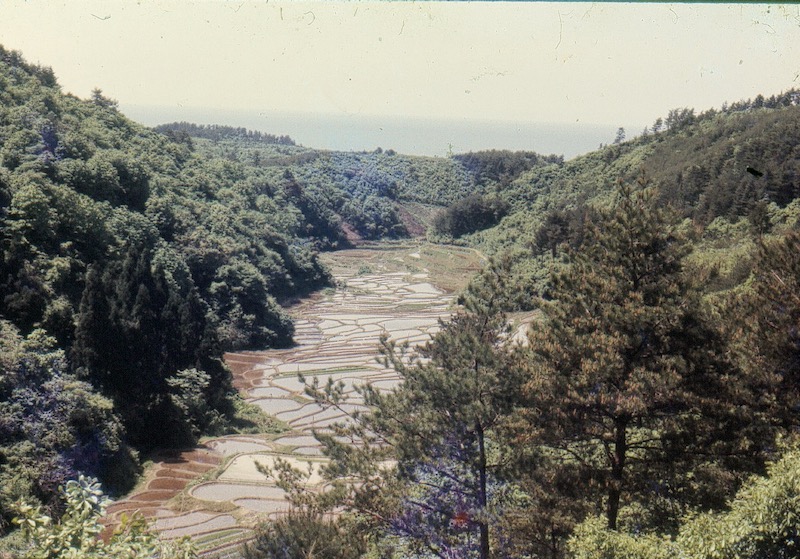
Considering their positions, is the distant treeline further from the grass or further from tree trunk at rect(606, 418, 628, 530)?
tree trunk at rect(606, 418, 628, 530)

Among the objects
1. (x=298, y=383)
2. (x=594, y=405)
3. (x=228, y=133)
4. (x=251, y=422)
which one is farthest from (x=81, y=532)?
(x=228, y=133)

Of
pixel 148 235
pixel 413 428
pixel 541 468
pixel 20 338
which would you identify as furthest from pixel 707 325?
pixel 148 235

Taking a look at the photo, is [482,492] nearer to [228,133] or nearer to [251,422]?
[251,422]

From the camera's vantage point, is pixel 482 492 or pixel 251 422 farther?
pixel 251 422

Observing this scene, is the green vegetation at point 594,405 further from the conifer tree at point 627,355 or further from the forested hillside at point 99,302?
the forested hillside at point 99,302

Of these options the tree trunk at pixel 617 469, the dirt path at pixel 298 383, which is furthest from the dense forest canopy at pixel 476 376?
the dirt path at pixel 298 383

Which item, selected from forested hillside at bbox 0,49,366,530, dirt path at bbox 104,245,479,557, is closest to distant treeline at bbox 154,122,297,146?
dirt path at bbox 104,245,479,557

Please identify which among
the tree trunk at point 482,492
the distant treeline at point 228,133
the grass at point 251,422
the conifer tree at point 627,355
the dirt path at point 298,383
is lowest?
the grass at point 251,422
